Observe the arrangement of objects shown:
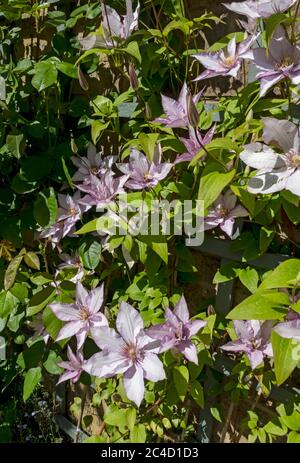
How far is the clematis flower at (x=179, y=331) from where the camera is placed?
3.53 ft

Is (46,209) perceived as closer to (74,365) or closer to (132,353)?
(74,365)

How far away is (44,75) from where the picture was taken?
1319mm

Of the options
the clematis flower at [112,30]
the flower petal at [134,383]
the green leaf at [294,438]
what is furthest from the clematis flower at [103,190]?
the green leaf at [294,438]

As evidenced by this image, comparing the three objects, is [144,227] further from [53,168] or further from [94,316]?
[53,168]

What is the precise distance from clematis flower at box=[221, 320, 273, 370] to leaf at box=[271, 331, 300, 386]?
20 cm

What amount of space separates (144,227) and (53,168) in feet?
1.63

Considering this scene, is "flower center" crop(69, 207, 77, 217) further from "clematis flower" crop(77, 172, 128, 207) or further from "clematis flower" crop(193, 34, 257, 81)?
"clematis flower" crop(193, 34, 257, 81)

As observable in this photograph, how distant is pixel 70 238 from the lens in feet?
5.12

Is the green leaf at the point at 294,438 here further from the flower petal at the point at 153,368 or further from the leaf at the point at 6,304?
the leaf at the point at 6,304

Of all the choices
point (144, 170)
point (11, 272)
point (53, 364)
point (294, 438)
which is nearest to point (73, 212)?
point (11, 272)

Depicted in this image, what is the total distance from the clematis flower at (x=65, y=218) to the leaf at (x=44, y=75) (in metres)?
0.31

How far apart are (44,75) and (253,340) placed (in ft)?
2.81

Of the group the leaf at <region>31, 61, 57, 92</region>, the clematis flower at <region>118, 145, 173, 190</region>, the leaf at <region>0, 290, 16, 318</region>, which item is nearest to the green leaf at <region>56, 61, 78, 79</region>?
the leaf at <region>31, 61, 57, 92</region>

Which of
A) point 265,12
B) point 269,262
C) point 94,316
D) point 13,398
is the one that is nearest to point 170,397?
point 94,316
